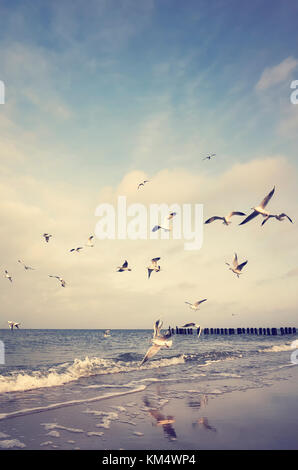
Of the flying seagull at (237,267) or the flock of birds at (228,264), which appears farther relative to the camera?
the flying seagull at (237,267)

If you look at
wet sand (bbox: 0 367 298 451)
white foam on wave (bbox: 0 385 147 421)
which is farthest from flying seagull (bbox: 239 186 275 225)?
white foam on wave (bbox: 0 385 147 421)

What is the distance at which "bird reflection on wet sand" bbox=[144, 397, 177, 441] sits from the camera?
7.11 m

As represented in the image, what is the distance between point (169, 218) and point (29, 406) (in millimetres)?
7828

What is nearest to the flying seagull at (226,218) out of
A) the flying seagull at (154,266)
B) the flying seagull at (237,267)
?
the flying seagull at (237,267)

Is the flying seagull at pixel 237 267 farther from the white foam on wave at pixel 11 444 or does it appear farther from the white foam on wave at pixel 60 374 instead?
the white foam on wave at pixel 60 374

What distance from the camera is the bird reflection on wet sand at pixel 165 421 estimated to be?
7.11 metres

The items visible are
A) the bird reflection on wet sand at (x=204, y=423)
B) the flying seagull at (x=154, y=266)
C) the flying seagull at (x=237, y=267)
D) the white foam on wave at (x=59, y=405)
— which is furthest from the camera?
the flying seagull at (x=154, y=266)

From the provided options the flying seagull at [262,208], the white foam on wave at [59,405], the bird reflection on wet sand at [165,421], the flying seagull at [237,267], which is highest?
the flying seagull at [262,208]

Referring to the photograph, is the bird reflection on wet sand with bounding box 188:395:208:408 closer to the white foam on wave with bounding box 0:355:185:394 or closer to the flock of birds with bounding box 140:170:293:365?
the flock of birds with bounding box 140:170:293:365

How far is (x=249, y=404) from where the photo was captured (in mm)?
9758

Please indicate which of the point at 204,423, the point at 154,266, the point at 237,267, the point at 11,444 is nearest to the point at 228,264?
the point at 237,267

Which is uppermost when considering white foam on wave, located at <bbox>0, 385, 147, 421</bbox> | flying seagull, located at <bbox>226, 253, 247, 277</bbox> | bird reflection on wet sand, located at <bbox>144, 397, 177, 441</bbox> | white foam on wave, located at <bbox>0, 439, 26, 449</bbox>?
flying seagull, located at <bbox>226, 253, 247, 277</bbox>
